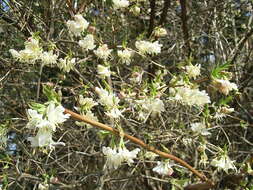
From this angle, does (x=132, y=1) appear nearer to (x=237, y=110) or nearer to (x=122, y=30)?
(x=122, y=30)

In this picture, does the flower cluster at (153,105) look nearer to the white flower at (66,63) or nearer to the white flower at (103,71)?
the white flower at (103,71)

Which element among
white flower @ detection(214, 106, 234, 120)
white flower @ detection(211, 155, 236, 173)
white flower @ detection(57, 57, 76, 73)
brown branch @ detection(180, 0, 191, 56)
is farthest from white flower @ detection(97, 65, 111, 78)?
brown branch @ detection(180, 0, 191, 56)

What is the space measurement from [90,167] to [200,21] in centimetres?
191

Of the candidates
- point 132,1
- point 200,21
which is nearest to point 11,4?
point 132,1

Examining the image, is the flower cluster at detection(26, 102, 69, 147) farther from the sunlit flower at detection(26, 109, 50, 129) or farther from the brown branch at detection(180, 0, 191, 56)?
the brown branch at detection(180, 0, 191, 56)

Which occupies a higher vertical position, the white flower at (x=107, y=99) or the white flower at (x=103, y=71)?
the white flower at (x=103, y=71)

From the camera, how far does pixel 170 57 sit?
3.87 metres

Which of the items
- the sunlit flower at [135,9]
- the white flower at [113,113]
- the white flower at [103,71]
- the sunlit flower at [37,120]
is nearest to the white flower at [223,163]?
the white flower at [113,113]

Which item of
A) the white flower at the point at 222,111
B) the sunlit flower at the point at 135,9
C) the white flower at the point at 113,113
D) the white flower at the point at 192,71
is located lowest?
the white flower at the point at 222,111

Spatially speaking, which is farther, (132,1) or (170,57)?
(170,57)

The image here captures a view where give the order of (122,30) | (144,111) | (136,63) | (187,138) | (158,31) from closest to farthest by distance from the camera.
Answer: (144,111) → (187,138) → (158,31) → (136,63) → (122,30)

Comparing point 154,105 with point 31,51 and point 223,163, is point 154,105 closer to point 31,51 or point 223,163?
point 223,163

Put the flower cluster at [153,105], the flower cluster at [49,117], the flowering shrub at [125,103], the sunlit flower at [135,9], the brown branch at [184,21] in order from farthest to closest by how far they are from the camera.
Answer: the brown branch at [184,21] → the sunlit flower at [135,9] → the flower cluster at [153,105] → the flowering shrub at [125,103] → the flower cluster at [49,117]

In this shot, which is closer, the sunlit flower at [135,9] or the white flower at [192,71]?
the white flower at [192,71]
